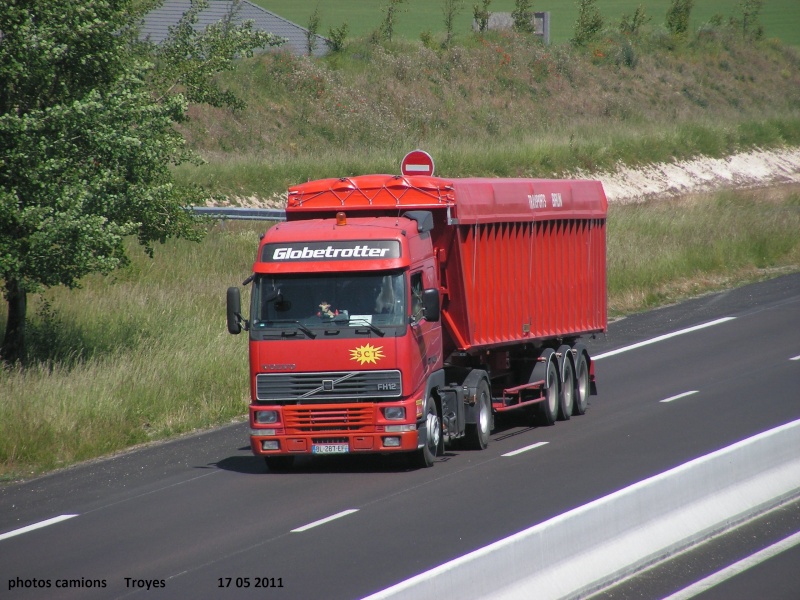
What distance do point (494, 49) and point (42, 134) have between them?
164 feet

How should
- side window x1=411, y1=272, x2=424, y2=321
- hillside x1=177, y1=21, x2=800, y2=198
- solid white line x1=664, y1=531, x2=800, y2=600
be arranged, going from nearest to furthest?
solid white line x1=664, y1=531, x2=800, y2=600
side window x1=411, y1=272, x2=424, y2=321
hillside x1=177, y1=21, x2=800, y2=198

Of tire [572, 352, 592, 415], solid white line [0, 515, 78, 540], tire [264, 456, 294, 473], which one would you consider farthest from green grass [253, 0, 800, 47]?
solid white line [0, 515, 78, 540]

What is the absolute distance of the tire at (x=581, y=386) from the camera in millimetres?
18203

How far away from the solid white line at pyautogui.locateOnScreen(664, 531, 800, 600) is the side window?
17.0 ft

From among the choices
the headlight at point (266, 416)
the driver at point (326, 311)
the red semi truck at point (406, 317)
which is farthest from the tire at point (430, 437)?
the headlight at point (266, 416)

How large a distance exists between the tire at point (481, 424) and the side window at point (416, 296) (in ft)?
5.61

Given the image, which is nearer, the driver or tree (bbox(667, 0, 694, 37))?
the driver

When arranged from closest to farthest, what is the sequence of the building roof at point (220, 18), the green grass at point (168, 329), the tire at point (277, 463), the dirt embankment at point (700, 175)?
the tire at point (277, 463) < the green grass at point (168, 329) < the dirt embankment at point (700, 175) < the building roof at point (220, 18)

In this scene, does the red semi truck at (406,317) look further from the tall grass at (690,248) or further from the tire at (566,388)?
the tall grass at (690,248)

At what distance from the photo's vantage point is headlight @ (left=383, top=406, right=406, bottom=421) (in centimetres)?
1369

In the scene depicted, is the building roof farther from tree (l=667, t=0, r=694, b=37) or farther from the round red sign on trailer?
the round red sign on trailer

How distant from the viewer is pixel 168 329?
21.9 meters

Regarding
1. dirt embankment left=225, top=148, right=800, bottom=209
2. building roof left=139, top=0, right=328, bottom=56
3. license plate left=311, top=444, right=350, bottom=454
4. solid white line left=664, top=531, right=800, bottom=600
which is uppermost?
building roof left=139, top=0, right=328, bottom=56

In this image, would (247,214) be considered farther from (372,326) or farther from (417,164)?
(372,326)
